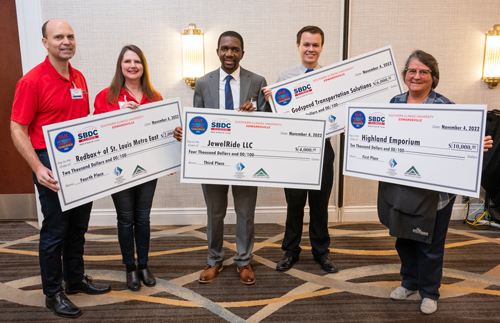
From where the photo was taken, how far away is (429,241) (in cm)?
182

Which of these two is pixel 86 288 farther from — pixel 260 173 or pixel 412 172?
pixel 412 172

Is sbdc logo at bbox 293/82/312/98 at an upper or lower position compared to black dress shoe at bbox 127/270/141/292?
upper

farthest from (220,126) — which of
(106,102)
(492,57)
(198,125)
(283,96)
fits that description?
(492,57)

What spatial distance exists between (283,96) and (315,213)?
0.89 meters

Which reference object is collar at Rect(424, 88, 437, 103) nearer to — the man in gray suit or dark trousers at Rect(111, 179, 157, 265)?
the man in gray suit

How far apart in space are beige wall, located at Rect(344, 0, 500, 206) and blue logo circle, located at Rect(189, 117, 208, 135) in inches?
78.8

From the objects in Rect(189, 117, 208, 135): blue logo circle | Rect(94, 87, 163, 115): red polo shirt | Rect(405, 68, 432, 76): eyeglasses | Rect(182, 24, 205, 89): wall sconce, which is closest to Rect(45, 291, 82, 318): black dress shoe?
Rect(94, 87, 163, 115): red polo shirt

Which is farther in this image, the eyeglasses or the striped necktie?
the striped necktie

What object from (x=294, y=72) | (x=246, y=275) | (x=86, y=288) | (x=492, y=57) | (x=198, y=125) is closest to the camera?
(x=198, y=125)

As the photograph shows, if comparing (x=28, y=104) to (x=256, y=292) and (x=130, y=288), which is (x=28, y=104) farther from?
(x=256, y=292)

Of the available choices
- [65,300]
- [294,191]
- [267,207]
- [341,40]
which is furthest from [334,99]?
[65,300]

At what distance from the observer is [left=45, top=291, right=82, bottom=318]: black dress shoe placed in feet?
6.24

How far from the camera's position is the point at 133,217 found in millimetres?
2191

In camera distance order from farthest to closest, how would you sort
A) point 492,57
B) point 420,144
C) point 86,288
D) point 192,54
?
point 492,57 → point 192,54 → point 86,288 → point 420,144
